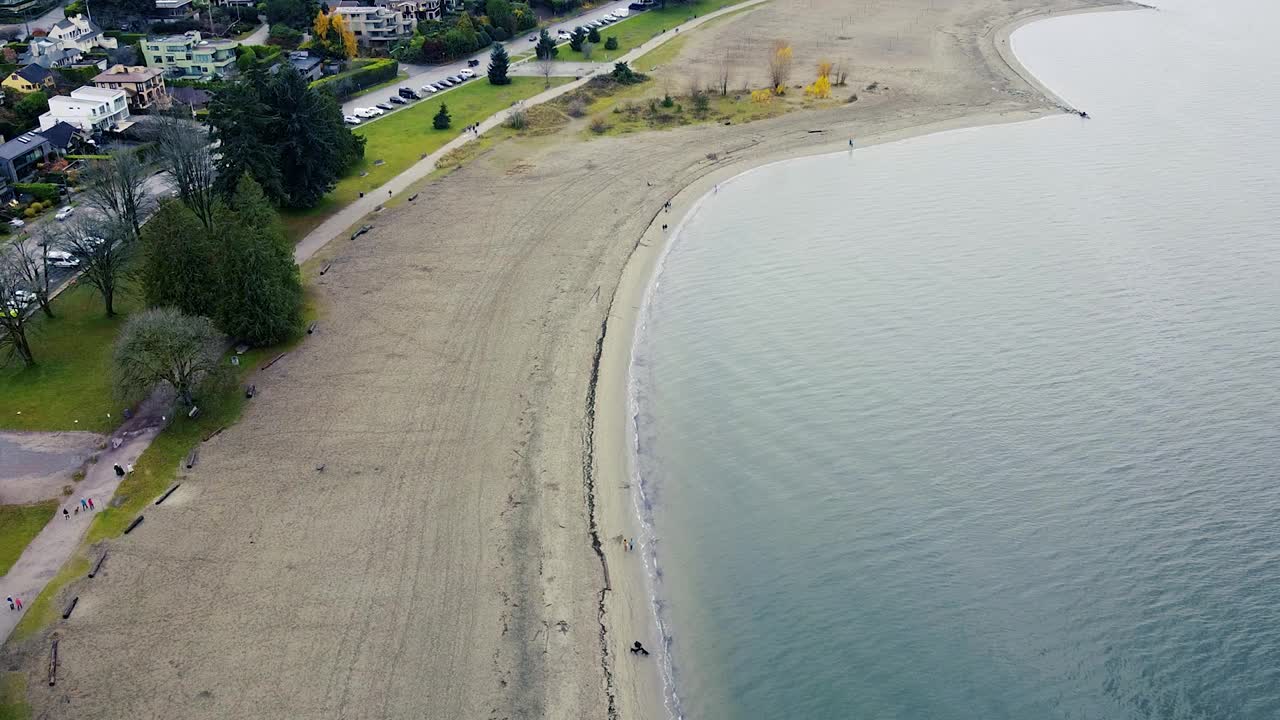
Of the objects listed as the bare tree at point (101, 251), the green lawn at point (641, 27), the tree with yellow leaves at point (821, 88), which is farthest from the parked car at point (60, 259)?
the tree with yellow leaves at point (821, 88)

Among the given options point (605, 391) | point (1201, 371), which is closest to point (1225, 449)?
point (1201, 371)

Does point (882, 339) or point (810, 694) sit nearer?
point (810, 694)

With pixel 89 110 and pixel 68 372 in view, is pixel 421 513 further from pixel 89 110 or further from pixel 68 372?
pixel 89 110

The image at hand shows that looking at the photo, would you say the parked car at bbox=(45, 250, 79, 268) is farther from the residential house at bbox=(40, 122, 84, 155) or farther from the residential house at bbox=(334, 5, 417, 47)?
the residential house at bbox=(334, 5, 417, 47)

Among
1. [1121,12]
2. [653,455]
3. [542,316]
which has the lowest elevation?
[653,455]

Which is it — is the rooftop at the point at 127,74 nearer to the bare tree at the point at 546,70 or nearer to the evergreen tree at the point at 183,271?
the bare tree at the point at 546,70

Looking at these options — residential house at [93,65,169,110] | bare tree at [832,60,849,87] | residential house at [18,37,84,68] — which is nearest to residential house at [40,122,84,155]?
residential house at [93,65,169,110]

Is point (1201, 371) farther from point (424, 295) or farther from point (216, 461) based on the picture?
point (216, 461)
